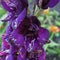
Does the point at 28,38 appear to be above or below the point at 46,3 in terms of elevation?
below

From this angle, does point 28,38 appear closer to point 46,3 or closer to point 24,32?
point 24,32

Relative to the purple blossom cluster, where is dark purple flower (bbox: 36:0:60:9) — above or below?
above

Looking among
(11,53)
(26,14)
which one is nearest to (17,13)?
(26,14)

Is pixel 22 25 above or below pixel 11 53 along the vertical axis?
above

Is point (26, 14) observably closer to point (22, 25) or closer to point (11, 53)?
point (22, 25)

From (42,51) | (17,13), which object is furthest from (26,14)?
(42,51)

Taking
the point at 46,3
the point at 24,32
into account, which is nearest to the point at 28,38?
the point at 24,32
